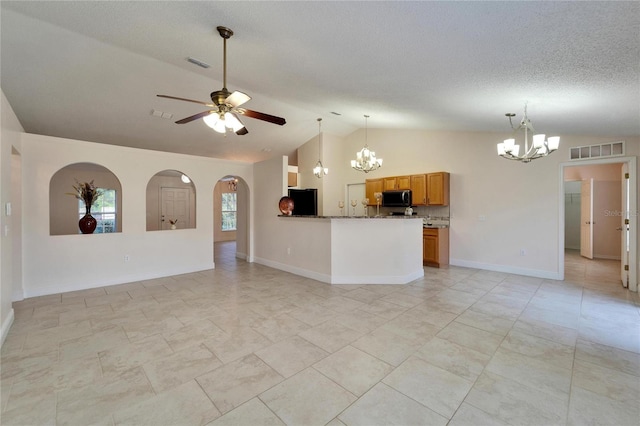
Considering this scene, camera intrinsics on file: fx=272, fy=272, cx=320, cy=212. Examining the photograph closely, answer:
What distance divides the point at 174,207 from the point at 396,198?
287 inches

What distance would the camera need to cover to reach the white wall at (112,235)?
407 centimetres

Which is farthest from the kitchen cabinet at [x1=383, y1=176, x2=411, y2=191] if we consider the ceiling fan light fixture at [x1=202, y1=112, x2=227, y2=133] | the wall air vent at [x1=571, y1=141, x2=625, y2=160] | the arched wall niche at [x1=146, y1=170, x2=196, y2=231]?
the arched wall niche at [x1=146, y1=170, x2=196, y2=231]

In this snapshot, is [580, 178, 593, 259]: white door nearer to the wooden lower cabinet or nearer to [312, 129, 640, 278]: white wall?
[312, 129, 640, 278]: white wall

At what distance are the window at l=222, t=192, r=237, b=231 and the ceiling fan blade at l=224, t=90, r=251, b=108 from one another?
8651 millimetres

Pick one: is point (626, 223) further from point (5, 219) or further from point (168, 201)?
point (168, 201)

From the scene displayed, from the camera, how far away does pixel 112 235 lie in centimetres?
477

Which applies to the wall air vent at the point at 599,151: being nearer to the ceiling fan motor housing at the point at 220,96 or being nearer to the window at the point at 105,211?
the ceiling fan motor housing at the point at 220,96

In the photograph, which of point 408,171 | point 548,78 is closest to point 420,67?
point 548,78

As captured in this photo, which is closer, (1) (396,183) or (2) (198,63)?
(2) (198,63)

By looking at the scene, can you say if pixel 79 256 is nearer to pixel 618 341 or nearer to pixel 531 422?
pixel 531 422

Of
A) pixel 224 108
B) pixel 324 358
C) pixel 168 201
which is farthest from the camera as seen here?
pixel 168 201

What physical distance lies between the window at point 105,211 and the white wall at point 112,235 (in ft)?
12.6

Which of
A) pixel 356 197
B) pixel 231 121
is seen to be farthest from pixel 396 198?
pixel 231 121

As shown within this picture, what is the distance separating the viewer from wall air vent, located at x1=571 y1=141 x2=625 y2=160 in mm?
4422
